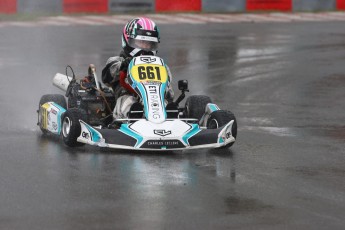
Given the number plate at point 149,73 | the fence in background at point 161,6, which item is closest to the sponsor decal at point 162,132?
the number plate at point 149,73

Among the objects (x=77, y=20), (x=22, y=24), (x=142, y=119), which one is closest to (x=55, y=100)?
(x=142, y=119)

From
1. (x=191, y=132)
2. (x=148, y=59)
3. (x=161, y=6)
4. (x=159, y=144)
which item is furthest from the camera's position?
(x=161, y=6)

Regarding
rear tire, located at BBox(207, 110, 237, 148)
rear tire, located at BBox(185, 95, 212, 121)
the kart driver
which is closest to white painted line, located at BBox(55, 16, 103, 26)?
the kart driver

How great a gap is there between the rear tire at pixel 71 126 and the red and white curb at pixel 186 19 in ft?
42.3

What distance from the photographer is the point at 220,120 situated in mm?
10297

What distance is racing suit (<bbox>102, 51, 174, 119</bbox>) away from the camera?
10633mm

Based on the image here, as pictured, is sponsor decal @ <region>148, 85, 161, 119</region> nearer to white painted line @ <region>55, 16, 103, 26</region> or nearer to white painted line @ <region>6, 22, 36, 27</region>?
white painted line @ <region>6, 22, 36, 27</region>

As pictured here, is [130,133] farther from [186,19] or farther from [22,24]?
[186,19]

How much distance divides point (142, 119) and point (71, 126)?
2.11 feet

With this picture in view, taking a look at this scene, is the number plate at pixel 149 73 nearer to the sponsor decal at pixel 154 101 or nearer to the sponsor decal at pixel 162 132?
the sponsor decal at pixel 154 101

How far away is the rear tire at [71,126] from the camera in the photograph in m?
10.0

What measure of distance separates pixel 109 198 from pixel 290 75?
9.09 meters

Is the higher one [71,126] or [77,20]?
[71,126]

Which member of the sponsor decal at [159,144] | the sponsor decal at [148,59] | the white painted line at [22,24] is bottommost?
the white painted line at [22,24]
